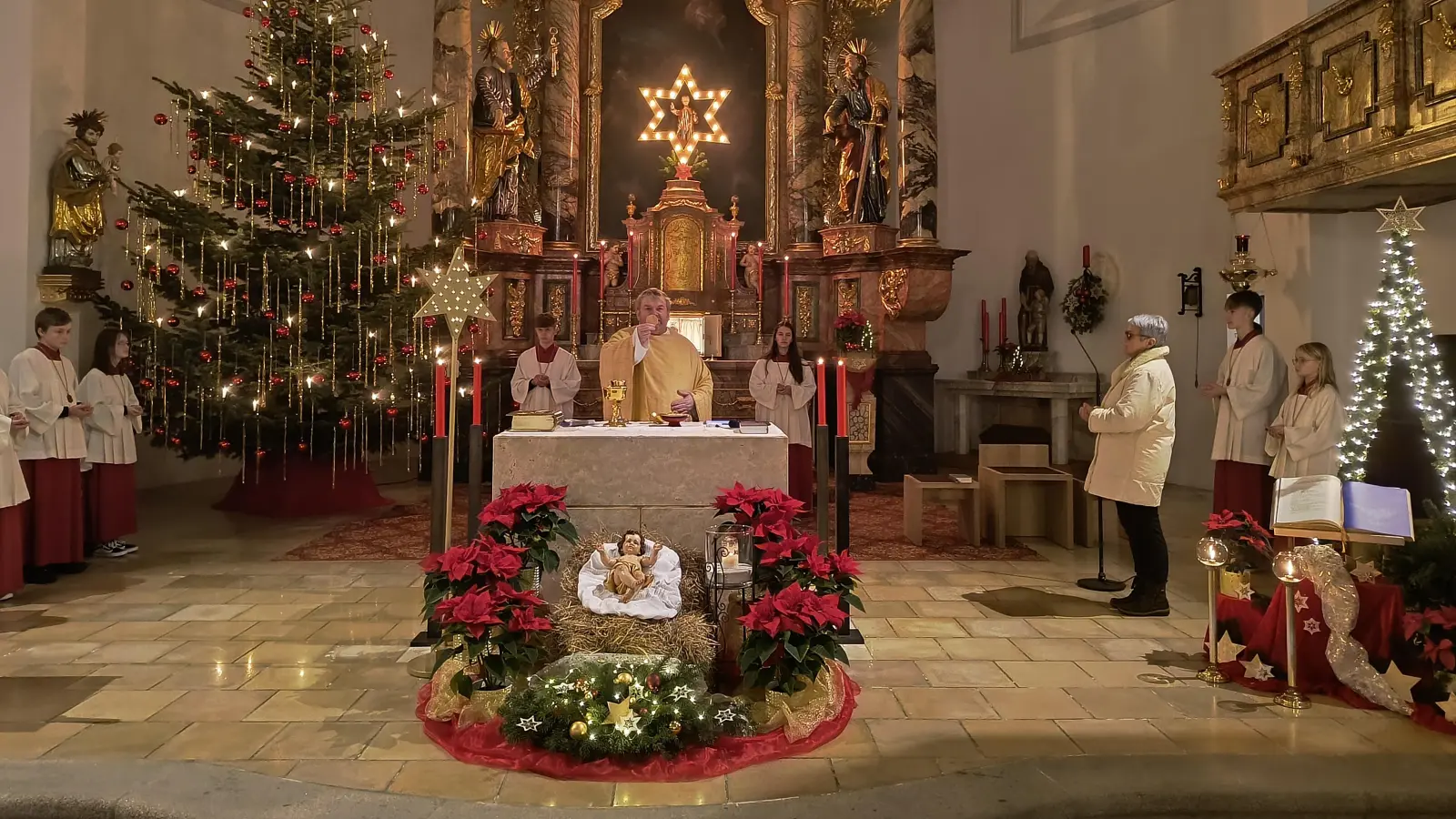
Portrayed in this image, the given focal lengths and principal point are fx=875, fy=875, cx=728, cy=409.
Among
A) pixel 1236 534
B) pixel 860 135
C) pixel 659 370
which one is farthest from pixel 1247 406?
pixel 860 135

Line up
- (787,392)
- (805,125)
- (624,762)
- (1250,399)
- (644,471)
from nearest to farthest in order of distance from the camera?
(624,762), (644,471), (1250,399), (787,392), (805,125)

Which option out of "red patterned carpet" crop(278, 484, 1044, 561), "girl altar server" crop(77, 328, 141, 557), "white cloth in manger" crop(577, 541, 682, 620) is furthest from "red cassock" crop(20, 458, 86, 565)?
"white cloth in manger" crop(577, 541, 682, 620)

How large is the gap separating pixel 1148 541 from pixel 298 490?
7.91 meters

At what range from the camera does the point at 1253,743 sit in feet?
11.8

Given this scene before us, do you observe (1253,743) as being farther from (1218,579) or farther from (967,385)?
(967,385)

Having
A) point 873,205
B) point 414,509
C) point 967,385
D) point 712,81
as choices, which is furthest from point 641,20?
point 414,509

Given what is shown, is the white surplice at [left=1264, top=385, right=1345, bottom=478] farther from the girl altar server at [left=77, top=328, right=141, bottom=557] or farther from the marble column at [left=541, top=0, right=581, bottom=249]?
the marble column at [left=541, top=0, right=581, bottom=249]

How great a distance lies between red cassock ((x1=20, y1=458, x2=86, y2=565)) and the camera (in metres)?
6.16

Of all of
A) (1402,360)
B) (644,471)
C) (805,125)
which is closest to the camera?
(644,471)

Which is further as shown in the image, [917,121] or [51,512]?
[917,121]

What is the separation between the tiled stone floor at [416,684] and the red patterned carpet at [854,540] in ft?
2.61

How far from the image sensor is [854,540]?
7.89 metres

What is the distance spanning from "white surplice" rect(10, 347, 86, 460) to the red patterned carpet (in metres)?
1.70

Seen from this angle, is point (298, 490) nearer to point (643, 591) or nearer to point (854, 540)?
point (854, 540)
